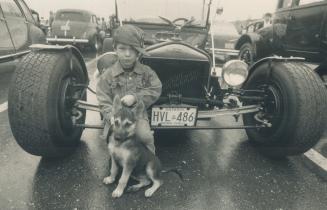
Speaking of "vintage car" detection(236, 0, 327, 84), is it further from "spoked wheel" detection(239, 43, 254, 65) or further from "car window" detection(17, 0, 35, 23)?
"car window" detection(17, 0, 35, 23)

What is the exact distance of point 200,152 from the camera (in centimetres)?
354

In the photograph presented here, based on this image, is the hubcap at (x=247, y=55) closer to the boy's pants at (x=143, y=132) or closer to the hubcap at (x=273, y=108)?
the hubcap at (x=273, y=108)

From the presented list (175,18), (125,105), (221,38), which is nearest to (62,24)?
(221,38)

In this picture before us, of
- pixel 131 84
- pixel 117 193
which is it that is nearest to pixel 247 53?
pixel 131 84

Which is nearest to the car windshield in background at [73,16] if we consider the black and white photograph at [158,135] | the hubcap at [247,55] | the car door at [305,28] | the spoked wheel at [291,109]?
the hubcap at [247,55]

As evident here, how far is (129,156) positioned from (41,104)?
0.93 meters

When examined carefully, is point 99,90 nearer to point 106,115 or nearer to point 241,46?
point 106,115

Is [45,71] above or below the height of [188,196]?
above

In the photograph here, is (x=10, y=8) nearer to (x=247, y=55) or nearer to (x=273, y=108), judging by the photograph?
(x=247, y=55)

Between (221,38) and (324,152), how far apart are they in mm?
8146

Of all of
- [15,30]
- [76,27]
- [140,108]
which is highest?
[15,30]

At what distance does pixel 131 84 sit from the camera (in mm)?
2875

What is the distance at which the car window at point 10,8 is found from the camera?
6270 millimetres

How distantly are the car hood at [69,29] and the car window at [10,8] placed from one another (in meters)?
4.67
